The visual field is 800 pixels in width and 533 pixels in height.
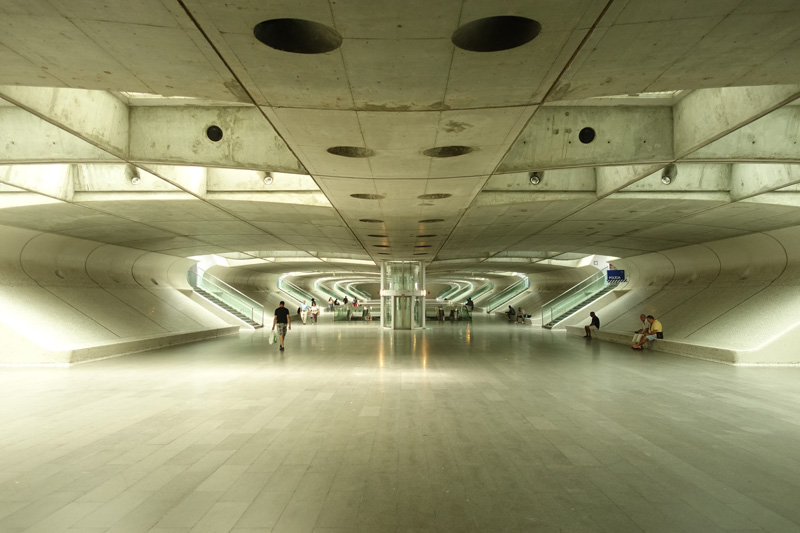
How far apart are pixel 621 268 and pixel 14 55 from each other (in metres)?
27.9

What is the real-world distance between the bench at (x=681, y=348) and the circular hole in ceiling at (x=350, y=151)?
35.9ft

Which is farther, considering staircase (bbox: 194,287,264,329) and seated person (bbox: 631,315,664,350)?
staircase (bbox: 194,287,264,329)

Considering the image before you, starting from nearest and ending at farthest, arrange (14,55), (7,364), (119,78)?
(14,55)
(119,78)
(7,364)

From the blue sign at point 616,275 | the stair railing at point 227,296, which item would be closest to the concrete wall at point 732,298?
the blue sign at point 616,275

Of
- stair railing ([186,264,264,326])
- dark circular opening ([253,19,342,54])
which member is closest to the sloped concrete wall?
dark circular opening ([253,19,342,54])

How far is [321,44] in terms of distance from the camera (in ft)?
14.4

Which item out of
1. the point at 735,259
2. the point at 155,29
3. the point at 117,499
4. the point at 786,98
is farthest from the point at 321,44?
the point at 735,259

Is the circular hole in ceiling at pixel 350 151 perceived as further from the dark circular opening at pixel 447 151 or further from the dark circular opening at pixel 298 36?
the dark circular opening at pixel 298 36

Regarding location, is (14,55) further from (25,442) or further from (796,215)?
(796,215)

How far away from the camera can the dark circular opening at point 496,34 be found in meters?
4.15

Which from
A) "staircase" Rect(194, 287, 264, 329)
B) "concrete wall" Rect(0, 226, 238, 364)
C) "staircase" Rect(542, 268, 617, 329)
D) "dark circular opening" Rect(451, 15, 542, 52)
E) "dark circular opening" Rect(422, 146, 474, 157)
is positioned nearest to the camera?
"dark circular opening" Rect(451, 15, 542, 52)

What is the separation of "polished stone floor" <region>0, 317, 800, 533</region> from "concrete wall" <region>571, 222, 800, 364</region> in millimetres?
2745

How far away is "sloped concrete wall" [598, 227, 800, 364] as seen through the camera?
13.4 metres

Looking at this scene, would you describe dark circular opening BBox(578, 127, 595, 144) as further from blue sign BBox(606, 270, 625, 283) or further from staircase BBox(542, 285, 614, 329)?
staircase BBox(542, 285, 614, 329)
